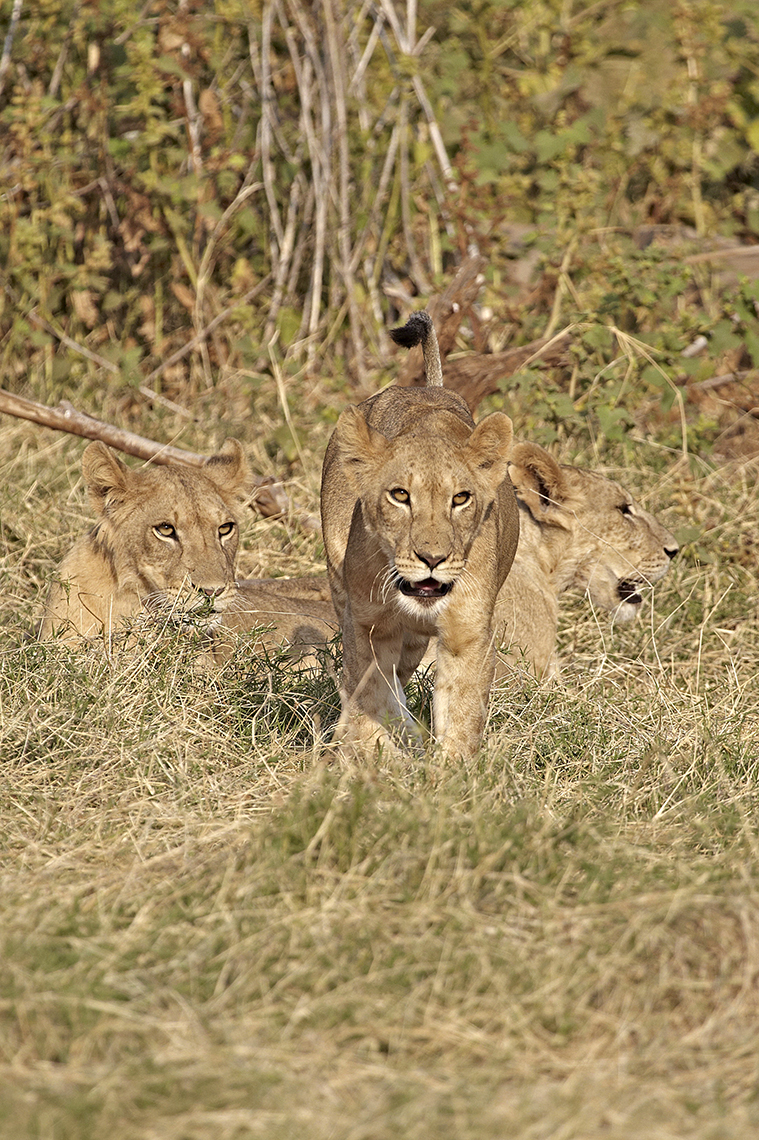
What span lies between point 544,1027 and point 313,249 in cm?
618

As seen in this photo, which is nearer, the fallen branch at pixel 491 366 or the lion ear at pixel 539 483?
the lion ear at pixel 539 483

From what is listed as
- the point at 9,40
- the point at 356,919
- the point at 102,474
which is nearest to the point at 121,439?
the point at 102,474

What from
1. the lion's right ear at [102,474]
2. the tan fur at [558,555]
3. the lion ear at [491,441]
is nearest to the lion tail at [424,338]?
the tan fur at [558,555]

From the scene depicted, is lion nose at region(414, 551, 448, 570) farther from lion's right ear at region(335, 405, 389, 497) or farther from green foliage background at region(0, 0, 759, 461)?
green foliage background at region(0, 0, 759, 461)

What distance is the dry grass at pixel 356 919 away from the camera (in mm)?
2553

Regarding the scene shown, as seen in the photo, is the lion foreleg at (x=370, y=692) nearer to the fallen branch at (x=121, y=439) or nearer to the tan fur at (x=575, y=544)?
the tan fur at (x=575, y=544)

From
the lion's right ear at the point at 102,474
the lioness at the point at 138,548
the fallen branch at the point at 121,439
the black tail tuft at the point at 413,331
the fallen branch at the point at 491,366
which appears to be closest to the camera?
the black tail tuft at the point at 413,331

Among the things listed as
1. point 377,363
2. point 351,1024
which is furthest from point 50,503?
point 351,1024

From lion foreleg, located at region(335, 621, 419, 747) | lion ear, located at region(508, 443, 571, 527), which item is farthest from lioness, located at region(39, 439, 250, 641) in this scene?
lion ear, located at region(508, 443, 571, 527)

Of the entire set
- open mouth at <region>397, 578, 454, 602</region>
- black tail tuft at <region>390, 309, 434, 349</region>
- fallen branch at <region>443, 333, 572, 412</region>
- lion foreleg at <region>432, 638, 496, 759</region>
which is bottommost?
fallen branch at <region>443, 333, 572, 412</region>

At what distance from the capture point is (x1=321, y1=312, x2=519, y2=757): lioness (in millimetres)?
3701

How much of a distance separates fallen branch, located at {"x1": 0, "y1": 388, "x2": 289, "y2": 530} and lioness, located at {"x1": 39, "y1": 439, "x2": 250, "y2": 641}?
26.8 inches

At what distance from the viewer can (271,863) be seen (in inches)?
127

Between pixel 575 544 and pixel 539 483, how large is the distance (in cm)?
30
